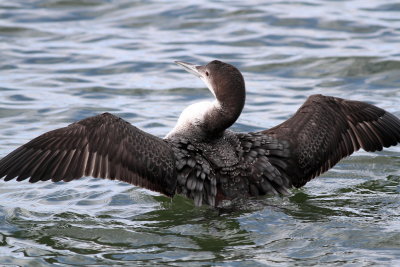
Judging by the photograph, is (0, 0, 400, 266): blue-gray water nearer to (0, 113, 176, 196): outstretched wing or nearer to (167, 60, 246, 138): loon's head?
(0, 113, 176, 196): outstretched wing

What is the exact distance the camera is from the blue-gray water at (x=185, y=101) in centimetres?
655

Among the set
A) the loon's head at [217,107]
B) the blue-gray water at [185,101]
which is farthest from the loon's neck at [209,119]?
the blue-gray water at [185,101]

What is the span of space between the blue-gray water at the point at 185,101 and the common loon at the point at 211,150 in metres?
0.27

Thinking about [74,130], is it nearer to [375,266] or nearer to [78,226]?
[78,226]

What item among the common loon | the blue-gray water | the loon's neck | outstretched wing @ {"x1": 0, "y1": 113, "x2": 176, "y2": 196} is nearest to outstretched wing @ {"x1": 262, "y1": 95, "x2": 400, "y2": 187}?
the common loon

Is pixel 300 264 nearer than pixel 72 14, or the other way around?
pixel 300 264

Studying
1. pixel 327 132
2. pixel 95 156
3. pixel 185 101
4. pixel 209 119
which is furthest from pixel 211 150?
pixel 185 101

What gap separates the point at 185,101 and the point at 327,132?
12.6ft

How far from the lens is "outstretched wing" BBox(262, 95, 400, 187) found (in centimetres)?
788

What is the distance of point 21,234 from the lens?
6871 mm

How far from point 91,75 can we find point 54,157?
210 inches

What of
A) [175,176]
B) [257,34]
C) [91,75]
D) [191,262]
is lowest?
[191,262]

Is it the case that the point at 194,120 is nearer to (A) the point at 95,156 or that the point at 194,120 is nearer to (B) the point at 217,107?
(B) the point at 217,107

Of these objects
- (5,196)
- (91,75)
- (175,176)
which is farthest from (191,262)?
(91,75)
